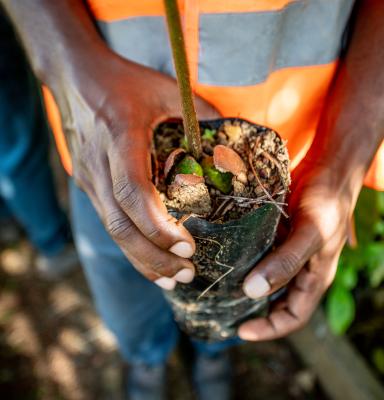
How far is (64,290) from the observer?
7.20ft

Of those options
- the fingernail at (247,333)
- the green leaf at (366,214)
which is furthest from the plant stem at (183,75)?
the green leaf at (366,214)

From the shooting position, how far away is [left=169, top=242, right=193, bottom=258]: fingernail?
0.77m

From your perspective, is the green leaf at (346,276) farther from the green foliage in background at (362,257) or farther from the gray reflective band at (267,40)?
the gray reflective band at (267,40)

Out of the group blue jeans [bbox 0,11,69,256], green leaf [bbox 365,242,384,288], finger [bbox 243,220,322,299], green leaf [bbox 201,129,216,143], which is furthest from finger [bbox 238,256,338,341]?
blue jeans [bbox 0,11,69,256]

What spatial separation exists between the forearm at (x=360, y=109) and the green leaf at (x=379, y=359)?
1.03m

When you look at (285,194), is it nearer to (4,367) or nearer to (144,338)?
(144,338)

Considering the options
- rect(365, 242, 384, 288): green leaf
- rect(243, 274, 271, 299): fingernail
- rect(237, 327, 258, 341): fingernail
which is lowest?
rect(365, 242, 384, 288): green leaf

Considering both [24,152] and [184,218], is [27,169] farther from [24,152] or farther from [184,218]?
[184,218]

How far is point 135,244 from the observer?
32.7 inches

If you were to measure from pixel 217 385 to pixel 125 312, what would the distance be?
60 cm

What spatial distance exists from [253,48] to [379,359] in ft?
4.41

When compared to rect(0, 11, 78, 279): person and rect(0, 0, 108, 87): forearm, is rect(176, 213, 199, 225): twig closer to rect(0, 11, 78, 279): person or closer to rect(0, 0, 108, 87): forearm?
rect(0, 0, 108, 87): forearm

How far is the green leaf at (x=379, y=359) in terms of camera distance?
1.69 m

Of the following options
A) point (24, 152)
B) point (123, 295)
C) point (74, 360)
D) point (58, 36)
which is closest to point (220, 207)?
point (58, 36)
